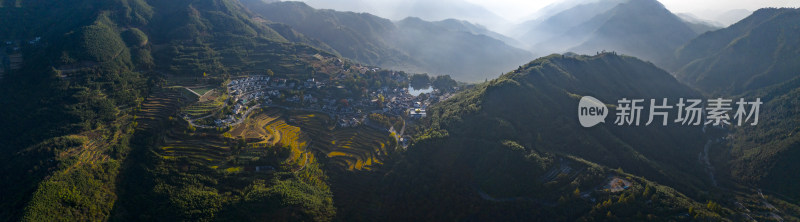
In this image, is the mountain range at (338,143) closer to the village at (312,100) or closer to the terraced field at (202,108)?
the terraced field at (202,108)

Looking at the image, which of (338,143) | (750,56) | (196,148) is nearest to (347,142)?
(338,143)

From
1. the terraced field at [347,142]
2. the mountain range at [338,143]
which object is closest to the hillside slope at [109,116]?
the mountain range at [338,143]

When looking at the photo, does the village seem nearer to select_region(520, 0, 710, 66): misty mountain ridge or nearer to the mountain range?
the mountain range

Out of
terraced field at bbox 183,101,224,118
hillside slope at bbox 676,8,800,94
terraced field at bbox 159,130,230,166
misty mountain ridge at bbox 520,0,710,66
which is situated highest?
misty mountain ridge at bbox 520,0,710,66

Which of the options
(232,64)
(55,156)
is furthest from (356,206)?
(232,64)

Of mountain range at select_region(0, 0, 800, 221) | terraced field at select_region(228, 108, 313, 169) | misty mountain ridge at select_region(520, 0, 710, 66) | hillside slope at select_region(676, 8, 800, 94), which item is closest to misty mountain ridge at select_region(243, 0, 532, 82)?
misty mountain ridge at select_region(520, 0, 710, 66)

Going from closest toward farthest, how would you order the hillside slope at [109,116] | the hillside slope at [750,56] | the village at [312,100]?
the hillside slope at [109,116], the village at [312,100], the hillside slope at [750,56]

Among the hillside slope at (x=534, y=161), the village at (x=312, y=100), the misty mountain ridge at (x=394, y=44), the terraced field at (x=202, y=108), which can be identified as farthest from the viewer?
the misty mountain ridge at (x=394, y=44)

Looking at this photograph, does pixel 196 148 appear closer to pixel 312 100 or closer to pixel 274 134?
pixel 274 134
